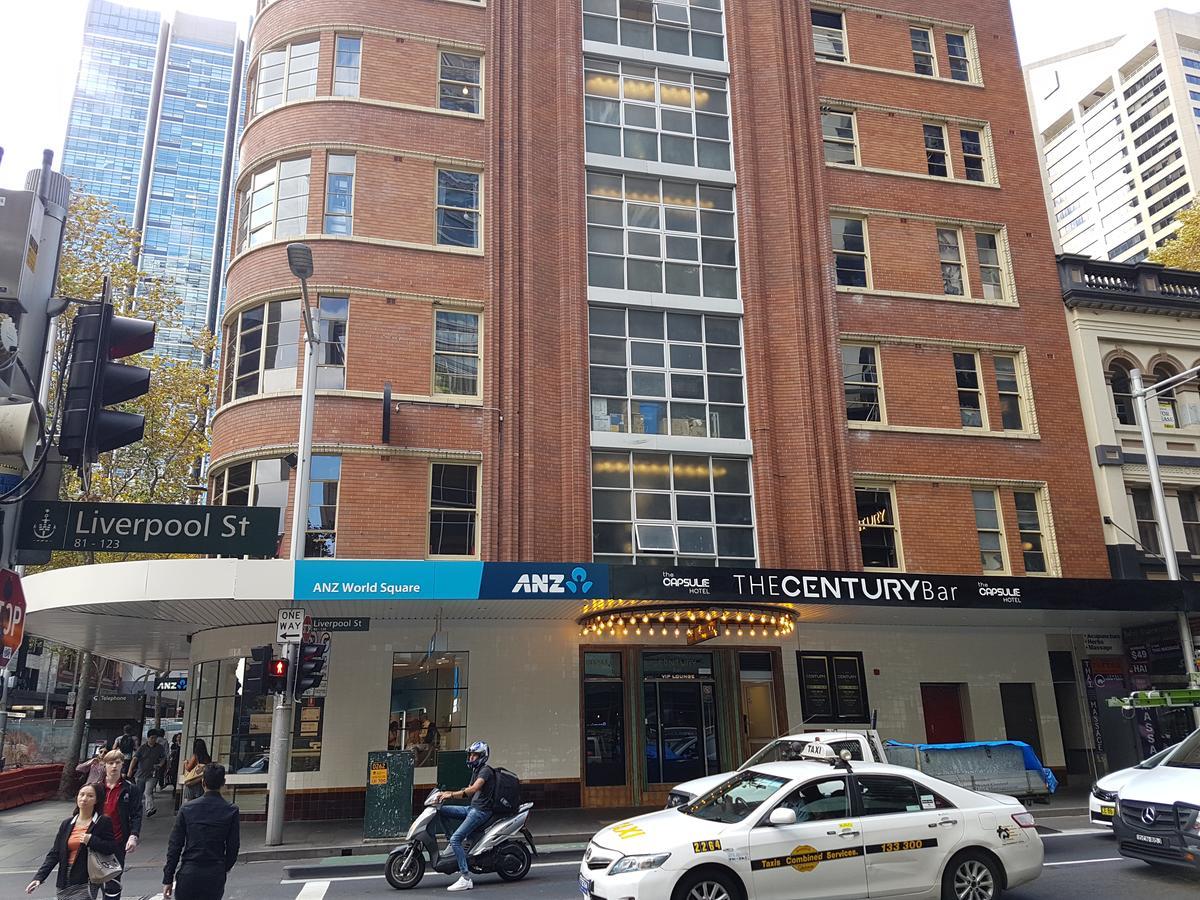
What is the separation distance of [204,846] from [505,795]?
4.84 metres

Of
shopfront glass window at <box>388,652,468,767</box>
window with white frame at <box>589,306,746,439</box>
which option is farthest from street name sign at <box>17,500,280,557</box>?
window with white frame at <box>589,306,746,439</box>

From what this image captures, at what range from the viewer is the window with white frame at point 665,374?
881 inches

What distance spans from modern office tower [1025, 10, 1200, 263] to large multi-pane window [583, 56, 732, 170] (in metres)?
95.4

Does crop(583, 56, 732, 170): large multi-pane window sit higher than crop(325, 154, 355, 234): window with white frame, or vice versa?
crop(583, 56, 732, 170): large multi-pane window

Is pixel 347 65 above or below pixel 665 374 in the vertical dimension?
above

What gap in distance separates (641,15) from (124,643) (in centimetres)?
2160

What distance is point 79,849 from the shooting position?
8117 mm

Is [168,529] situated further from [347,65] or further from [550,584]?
[347,65]

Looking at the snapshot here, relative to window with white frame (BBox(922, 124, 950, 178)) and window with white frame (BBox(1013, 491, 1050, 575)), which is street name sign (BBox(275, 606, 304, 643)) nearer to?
window with white frame (BBox(1013, 491, 1050, 575))

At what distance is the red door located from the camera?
2228 cm

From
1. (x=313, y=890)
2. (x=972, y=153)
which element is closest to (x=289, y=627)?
(x=313, y=890)

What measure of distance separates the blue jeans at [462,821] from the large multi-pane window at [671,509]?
9.69 m

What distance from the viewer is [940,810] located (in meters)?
9.64

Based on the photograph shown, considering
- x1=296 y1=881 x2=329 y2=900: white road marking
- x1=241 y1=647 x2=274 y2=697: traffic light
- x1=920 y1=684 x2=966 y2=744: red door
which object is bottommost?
x1=296 y1=881 x2=329 y2=900: white road marking
